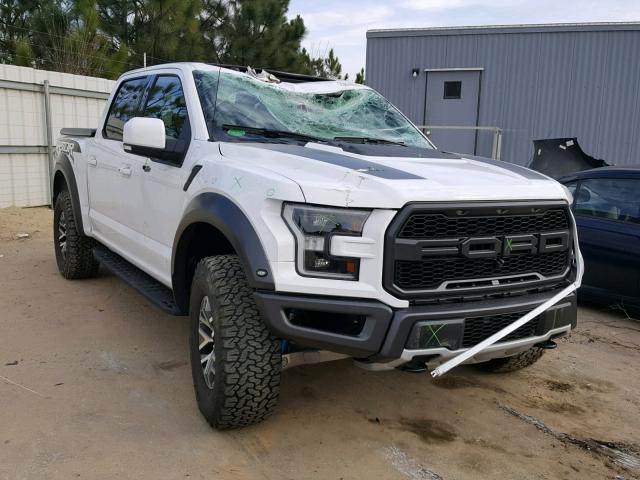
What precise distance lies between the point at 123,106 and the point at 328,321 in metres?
3.19

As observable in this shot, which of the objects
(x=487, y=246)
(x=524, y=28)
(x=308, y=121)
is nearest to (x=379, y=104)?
(x=308, y=121)

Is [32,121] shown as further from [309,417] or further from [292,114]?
[309,417]

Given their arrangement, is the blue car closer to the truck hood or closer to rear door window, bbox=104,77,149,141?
the truck hood

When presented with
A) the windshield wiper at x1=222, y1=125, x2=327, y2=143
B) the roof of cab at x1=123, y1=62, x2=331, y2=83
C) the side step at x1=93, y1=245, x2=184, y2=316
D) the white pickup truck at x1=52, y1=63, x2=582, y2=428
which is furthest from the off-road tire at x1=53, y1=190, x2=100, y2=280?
the windshield wiper at x1=222, y1=125, x2=327, y2=143

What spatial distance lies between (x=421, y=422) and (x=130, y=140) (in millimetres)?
2332

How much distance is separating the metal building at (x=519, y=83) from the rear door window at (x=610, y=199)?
351 inches

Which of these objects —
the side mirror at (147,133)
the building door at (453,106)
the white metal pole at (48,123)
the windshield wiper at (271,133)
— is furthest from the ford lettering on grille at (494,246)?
the building door at (453,106)

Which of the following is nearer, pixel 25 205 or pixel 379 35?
pixel 25 205

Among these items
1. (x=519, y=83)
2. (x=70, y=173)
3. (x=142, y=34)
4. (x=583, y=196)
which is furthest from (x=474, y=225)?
(x=142, y=34)

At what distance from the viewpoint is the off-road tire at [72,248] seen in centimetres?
576

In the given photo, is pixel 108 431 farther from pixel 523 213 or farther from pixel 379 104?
pixel 379 104

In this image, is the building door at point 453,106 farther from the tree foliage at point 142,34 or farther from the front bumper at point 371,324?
the front bumper at point 371,324

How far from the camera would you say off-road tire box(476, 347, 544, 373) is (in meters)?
3.95

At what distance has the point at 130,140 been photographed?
11.7ft
